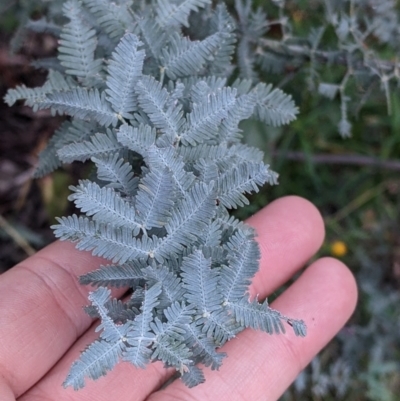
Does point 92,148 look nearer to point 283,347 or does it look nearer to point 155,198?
point 155,198

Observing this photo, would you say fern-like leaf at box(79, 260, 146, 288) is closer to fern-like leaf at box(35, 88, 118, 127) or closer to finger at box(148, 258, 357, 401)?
fern-like leaf at box(35, 88, 118, 127)

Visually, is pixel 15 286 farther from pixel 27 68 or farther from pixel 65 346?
pixel 27 68

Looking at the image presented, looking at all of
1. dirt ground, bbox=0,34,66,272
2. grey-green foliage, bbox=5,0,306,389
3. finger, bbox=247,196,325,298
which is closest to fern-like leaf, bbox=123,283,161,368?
grey-green foliage, bbox=5,0,306,389

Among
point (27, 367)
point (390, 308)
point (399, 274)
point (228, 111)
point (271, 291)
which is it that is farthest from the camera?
point (399, 274)

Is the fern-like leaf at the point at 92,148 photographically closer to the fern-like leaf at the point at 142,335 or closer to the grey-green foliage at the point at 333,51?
the fern-like leaf at the point at 142,335

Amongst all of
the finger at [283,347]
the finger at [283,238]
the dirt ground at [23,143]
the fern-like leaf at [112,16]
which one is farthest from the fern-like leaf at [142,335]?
the dirt ground at [23,143]

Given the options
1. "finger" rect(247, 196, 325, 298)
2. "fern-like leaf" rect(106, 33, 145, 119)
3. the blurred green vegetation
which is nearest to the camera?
"fern-like leaf" rect(106, 33, 145, 119)

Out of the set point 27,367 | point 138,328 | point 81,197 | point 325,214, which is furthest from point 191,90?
point 325,214
